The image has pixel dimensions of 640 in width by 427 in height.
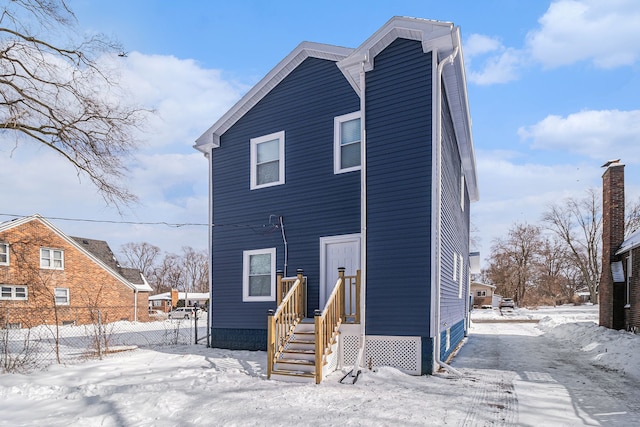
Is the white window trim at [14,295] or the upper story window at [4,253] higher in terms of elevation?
the upper story window at [4,253]


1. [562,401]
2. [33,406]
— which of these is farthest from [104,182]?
[562,401]

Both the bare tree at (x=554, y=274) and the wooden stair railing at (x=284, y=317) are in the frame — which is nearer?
the wooden stair railing at (x=284, y=317)

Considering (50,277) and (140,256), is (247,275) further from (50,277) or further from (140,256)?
(140,256)

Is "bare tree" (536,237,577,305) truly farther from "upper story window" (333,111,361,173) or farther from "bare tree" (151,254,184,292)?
"bare tree" (151,254,184,292)

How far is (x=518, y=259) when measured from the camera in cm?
5181

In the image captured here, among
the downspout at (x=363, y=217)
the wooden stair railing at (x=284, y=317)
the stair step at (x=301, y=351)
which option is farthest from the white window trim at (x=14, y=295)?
the downspout at (x=363, y=217)

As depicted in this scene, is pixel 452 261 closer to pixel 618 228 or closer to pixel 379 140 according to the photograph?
pixel 379 140

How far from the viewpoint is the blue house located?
788cm

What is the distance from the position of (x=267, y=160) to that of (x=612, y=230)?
12379 mm

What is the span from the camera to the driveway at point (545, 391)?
5254 mm

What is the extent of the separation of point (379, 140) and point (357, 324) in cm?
370

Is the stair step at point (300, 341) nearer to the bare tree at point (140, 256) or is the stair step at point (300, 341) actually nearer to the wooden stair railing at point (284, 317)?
the wooden stair railing at point (284, 317)

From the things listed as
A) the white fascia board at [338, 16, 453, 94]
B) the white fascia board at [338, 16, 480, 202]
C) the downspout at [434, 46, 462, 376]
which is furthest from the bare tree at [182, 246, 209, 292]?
the downspout at [434, 46, 462, 376]

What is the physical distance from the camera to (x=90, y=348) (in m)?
11.5
